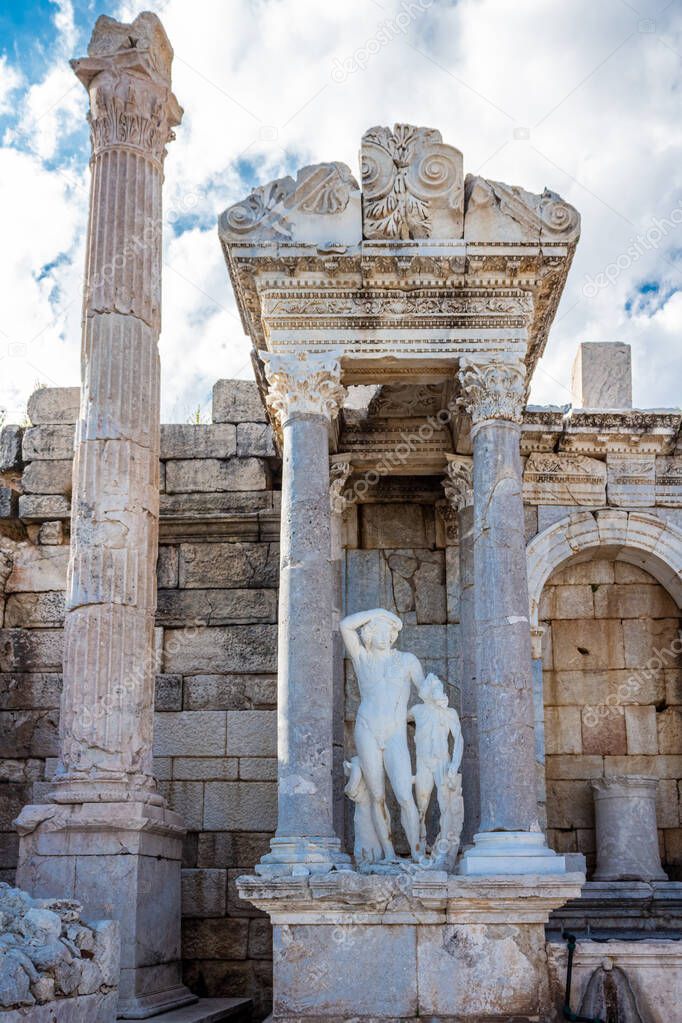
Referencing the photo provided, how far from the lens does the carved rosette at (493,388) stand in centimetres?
1161

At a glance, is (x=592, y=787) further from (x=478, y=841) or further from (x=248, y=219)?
(x=248, y=219)

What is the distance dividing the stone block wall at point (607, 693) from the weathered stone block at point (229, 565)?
3243 mm

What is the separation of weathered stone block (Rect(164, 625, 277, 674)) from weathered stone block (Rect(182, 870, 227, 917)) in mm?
2258

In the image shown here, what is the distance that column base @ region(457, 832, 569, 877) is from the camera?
10.3m

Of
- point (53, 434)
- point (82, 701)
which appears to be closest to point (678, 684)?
point (82, 701)

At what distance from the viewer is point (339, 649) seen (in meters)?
13.3

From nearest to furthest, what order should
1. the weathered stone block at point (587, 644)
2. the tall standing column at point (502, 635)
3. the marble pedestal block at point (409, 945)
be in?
the marble pedestal block at point (409, 945), the tall standing column at point (502, 635), the weathered stone block at point (587, 644)

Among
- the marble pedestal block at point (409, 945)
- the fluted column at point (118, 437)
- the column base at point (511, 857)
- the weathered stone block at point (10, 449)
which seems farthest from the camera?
the weathered stone block at point (10, 449)

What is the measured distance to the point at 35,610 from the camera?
580 inches

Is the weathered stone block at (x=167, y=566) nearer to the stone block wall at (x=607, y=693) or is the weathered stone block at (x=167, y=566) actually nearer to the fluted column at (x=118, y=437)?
the fluted column at (x=118, y=437)

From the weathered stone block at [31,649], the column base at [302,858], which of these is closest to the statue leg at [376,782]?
the column base at [302,858]

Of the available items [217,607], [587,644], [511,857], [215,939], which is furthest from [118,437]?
[587,644]

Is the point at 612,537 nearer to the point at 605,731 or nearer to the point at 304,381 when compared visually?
the point at 605,731

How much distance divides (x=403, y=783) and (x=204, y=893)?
3.69 metres
